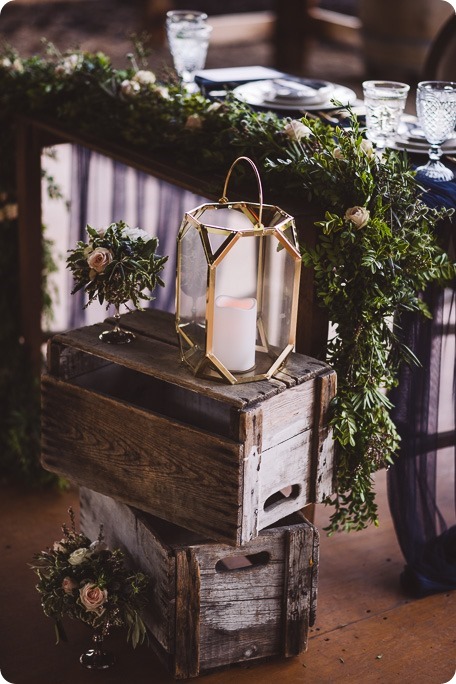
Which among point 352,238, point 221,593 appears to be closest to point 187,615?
point 221,593

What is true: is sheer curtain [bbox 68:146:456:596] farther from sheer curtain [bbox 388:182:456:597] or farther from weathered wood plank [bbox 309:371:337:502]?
weathered wood plank [bbox 309:371:337:502]

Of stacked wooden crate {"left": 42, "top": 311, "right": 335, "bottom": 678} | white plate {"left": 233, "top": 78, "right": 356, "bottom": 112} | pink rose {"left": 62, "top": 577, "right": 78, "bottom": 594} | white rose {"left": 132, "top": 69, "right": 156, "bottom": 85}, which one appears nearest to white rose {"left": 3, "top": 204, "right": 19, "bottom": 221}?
white rose {"left": 132, "top": 69, "right": 156, "bottom": 85}

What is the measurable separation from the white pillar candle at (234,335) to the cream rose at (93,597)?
51 cm

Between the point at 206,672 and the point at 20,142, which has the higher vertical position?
the point at 20,142

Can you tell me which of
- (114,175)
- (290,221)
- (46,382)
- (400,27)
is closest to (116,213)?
(114,175)

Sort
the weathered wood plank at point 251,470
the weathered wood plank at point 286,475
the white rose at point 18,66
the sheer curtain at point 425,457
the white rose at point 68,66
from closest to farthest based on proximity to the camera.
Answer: the weathered wood plank at point 251,470
the weathered wood plank at point 286,475
the sheer curtain at point 425,457
the white rose at point 68,66
the white rose at point 18,66

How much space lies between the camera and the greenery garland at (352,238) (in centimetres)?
182

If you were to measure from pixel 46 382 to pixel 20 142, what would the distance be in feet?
3.07

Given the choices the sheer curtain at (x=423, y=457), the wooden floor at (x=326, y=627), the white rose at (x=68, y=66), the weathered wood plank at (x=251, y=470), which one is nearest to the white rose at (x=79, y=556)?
the wooden floor at (x=326, y=627)

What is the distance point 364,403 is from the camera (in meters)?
1.91

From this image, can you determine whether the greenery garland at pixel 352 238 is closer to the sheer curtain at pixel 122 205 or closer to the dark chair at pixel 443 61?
the sheer curtain at pixel 122 205

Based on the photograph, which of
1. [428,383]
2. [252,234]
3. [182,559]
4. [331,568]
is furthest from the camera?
[331,568]

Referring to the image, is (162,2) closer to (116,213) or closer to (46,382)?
(116,213)

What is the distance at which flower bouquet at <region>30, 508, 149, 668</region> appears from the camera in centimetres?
188
